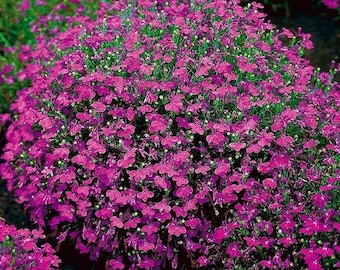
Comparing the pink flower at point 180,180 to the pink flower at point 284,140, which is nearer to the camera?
the pink flower at point 180,180

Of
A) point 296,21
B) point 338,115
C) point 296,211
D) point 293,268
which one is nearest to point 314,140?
point 338,115

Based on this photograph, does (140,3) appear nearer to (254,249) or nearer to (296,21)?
(254,249)

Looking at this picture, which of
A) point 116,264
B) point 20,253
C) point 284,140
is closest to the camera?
point 20,253

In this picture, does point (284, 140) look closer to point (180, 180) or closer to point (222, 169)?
point (222, 169)

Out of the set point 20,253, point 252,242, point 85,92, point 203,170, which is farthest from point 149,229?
point 85,92

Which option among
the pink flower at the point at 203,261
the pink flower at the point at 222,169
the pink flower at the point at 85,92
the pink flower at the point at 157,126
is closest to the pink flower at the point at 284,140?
the pink flower at the point at 222,169

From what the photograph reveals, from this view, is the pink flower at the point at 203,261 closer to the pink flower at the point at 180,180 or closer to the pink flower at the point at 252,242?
the pink flower at the point at 252,242
